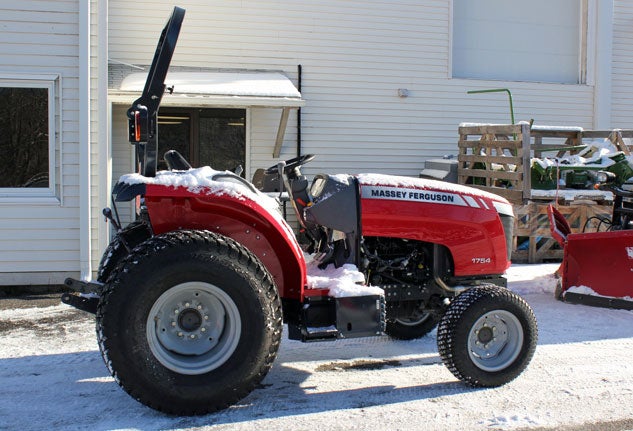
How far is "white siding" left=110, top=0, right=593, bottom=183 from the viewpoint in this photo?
425 inches

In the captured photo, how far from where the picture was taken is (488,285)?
4629mm

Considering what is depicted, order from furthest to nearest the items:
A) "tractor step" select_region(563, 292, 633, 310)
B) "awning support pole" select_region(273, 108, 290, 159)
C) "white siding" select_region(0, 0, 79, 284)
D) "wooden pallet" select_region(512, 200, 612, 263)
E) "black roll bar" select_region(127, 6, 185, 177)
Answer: "awning support pole" select_region(273, 108, 290, 159) < "wooden pallet" select_region(512, 200, 612, 263) < "white siding" select_region(0, 0, 79, 284) < "tractor step" select_region(563, 292, 633, 310) < "black roll bar" select_region(127, 6, 185, 177)

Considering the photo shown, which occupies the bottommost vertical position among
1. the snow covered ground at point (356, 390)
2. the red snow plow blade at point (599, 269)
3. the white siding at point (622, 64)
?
the snow covered ground at point (356, 390)

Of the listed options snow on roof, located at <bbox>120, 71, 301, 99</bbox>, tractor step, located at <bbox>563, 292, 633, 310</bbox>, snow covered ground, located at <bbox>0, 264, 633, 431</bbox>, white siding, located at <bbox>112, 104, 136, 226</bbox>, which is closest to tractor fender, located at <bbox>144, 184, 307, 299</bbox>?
snow covered ground, located at <bbox>0, 264, 633, 431</bbox>

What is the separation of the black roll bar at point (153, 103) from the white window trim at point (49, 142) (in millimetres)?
3733

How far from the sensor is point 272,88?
995 cm

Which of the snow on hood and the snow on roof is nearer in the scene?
the snow on hood

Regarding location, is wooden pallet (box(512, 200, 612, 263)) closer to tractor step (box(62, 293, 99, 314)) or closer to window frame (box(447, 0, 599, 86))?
window frame (box(447, 0, 599, 86))

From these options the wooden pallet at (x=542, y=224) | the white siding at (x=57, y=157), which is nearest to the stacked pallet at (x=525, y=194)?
the wooden pallet at (x=542, y=224)

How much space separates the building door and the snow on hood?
6697mm

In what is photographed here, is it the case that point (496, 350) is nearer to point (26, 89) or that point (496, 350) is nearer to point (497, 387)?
point (497, 387)

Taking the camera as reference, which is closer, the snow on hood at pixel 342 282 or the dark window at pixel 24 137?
the snow on hood at pixel 342 282

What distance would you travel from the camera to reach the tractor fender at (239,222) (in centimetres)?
392

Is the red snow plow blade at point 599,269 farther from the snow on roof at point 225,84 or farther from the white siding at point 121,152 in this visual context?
the white siding at point 121,152
